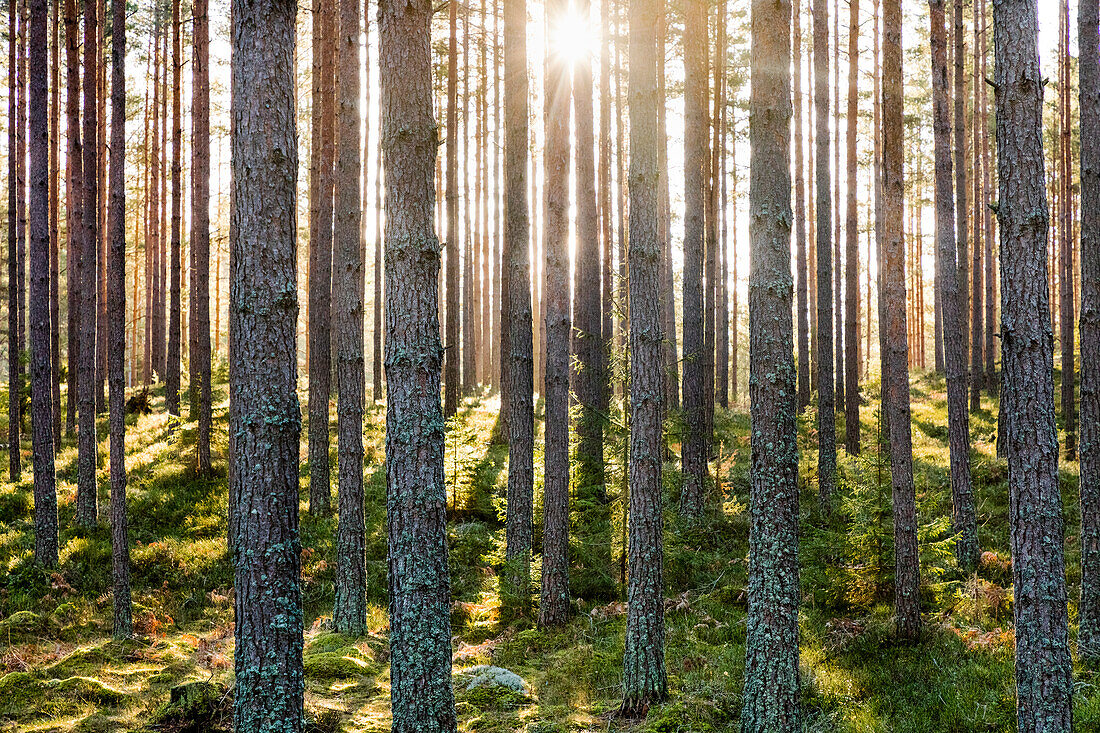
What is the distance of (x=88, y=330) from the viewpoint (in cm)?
1105

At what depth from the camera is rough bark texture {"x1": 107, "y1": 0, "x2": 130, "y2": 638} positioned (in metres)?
9.01

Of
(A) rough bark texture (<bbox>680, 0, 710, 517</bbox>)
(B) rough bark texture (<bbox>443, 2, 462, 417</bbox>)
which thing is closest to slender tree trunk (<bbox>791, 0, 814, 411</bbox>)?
(A) rough bark texture (<bbox>680, 0, 710, 517</bbox>)

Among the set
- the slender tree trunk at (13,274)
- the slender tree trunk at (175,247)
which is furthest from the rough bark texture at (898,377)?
the slender tree trunk at (175,247)

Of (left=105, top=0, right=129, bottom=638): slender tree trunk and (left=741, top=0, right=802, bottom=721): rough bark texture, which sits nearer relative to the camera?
(left=741, top=0, right=802, bottom=721): rough bark texture

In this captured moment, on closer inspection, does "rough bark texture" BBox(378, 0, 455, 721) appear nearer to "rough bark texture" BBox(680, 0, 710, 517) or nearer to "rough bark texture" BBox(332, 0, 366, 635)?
"rough bark texture" BBox(332, 0, 366, 635)

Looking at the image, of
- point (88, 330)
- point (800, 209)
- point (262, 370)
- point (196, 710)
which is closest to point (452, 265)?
point (88, 330)

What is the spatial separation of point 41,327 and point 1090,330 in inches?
551

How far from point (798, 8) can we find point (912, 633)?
49.8 ft

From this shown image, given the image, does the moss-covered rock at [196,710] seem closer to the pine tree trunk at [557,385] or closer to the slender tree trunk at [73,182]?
the pine tree trunk at [557,385]

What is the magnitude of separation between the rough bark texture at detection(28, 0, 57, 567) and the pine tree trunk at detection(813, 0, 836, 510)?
12491 mm

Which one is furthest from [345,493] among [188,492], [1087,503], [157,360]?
[157,360]

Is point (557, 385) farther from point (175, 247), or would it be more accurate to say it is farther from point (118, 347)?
point (175, 247)

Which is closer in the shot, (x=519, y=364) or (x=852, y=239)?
(x=519, y=364)

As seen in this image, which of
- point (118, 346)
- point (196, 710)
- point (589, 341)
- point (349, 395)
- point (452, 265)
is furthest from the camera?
point (452, 265)
